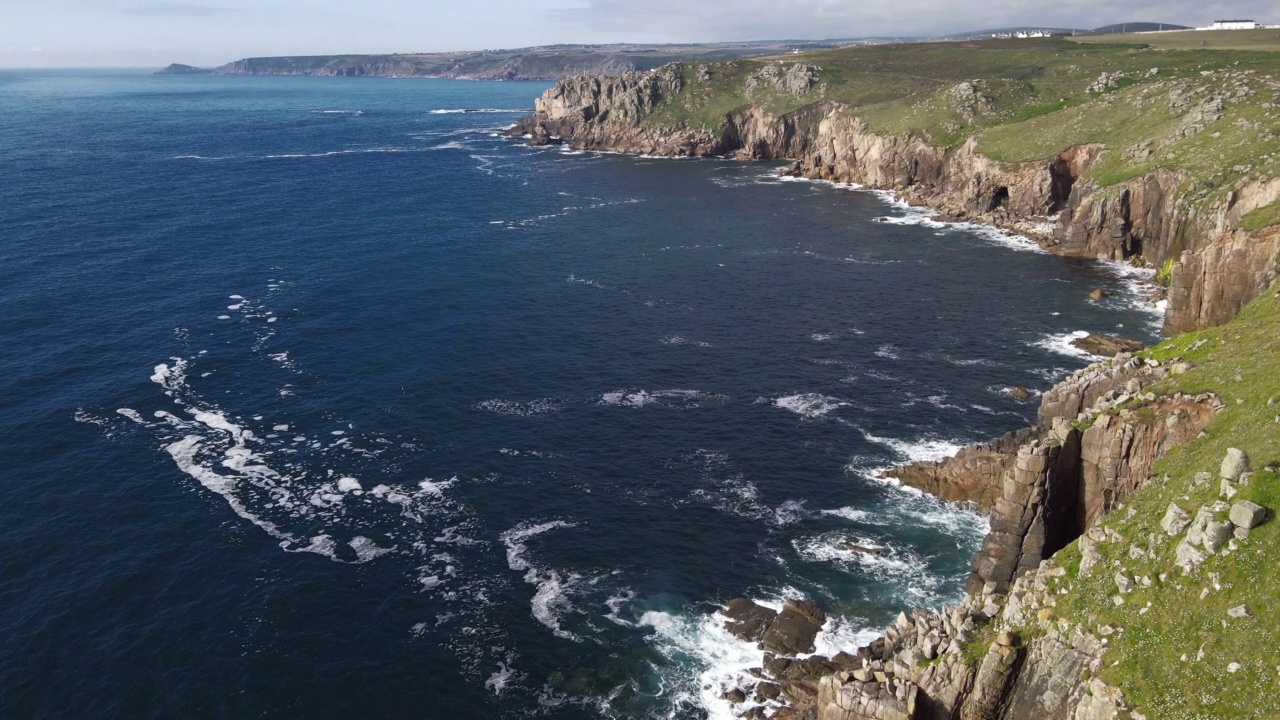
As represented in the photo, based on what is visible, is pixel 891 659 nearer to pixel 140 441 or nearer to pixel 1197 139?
pixel 140 441

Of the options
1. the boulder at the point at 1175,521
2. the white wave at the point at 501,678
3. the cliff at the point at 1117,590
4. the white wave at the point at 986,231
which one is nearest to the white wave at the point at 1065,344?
the cliff at the point at 1117,590

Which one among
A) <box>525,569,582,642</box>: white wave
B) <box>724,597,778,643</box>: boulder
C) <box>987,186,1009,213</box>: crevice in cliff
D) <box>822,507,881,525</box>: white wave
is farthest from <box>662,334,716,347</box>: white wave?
<box>987,186,1009,213</box>: crevice in cliff

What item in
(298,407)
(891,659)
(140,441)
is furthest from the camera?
(298,407)

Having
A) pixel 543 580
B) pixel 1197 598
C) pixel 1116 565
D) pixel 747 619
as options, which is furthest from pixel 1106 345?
pixel 543 580

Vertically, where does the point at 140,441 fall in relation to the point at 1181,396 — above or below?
below

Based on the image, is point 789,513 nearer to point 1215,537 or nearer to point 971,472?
point 971,472

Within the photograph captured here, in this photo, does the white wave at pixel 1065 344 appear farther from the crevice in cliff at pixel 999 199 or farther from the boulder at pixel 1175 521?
the crevice in cliff at pixel 999 199

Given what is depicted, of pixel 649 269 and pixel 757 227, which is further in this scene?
pixel 757 227

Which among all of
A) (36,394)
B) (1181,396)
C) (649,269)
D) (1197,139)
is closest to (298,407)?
(36,394)
